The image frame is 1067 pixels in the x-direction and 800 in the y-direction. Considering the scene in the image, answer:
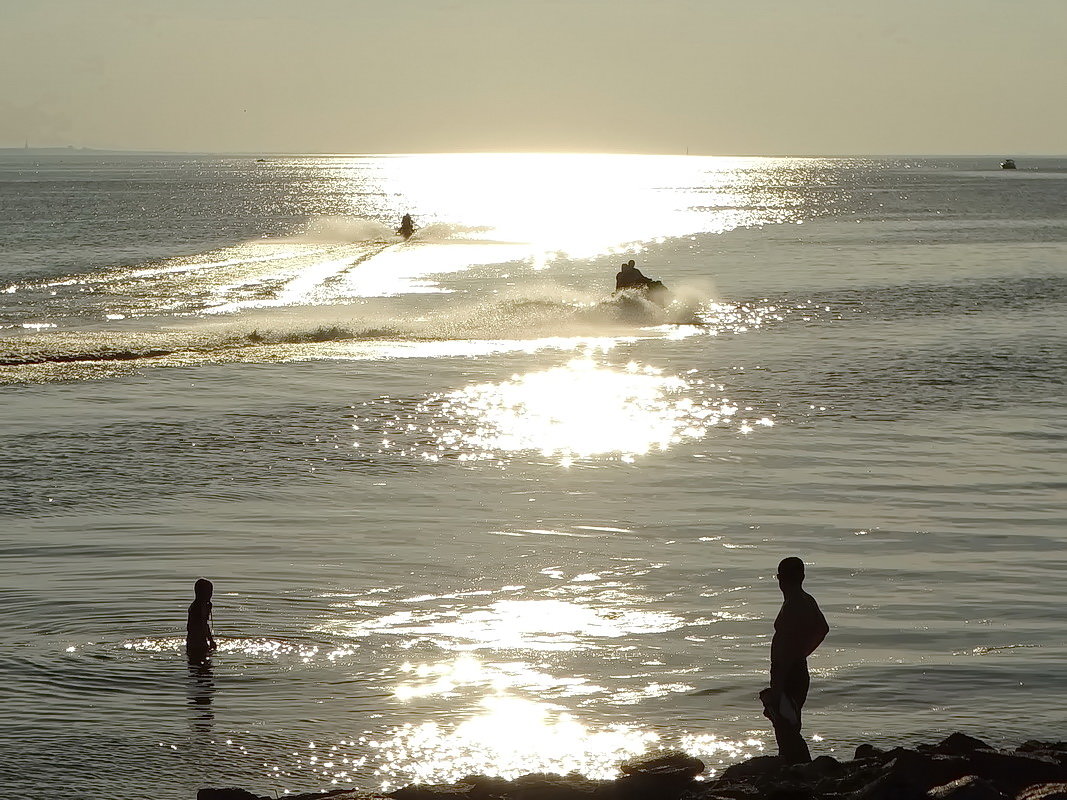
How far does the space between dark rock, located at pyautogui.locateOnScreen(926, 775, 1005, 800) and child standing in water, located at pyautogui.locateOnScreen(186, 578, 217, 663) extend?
7.46 meters

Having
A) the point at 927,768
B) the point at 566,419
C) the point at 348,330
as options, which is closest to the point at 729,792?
the point at 927,768

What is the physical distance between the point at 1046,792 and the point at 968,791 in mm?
586

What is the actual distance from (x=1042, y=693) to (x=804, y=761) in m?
3.42

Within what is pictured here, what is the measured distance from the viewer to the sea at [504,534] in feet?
39.4

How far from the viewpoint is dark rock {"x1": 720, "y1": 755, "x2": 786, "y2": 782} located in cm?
998

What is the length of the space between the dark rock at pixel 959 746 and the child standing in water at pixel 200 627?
7005mm

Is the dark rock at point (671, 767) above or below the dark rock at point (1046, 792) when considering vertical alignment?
below

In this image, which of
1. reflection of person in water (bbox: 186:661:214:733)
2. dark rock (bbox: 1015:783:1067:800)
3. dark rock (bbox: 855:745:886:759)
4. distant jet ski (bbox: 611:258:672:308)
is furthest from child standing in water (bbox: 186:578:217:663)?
distant jet ski (bbox: 611:258:672:308)

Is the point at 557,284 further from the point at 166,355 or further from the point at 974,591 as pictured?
the point at 974,591

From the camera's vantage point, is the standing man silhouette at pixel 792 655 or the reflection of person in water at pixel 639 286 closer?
the standing man silhouette at pixel 792 655

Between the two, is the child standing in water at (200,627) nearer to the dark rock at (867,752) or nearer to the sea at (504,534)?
the sea at (504,534)

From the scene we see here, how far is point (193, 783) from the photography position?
10836mm

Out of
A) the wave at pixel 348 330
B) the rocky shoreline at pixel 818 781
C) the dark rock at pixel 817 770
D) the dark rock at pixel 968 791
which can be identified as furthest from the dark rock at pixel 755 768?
the wave at pixel 348 330

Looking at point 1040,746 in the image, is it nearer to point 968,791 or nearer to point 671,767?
point 968,791
